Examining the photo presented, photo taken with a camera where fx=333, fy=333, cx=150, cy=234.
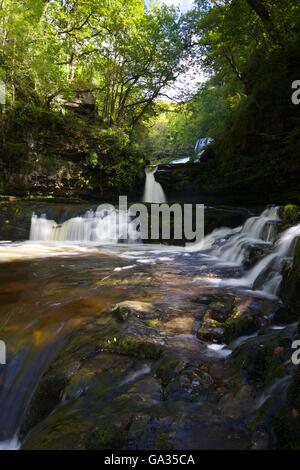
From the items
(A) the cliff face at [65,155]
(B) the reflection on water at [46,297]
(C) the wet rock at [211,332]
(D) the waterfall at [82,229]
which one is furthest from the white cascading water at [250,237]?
(A) the cliff face at [65,155]

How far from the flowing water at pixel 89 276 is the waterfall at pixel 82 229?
0.03m

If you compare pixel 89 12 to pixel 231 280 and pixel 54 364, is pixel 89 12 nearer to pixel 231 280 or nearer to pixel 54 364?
pixel 231 280

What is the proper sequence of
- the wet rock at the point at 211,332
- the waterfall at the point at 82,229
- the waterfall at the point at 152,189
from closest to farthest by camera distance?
the wet rock at the point at 211,332 → the waterfall at the point at 82,229 → the waterfall at the point at 152,189

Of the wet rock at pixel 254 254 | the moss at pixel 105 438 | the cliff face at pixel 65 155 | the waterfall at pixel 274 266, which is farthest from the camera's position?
the cliff face at pixel 65 155

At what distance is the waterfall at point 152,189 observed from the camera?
17.1 metres

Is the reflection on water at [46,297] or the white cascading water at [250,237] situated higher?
the white cascading water at [250,237]

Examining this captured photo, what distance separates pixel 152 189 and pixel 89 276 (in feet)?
39.5

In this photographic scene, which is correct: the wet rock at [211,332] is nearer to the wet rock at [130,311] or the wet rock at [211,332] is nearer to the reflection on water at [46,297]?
the wet rock at [130,311]

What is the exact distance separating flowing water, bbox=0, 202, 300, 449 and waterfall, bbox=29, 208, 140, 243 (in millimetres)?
32

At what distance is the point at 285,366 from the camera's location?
2.43 meters

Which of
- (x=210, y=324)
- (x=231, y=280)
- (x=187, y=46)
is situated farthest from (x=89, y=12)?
(x=210, y=324)

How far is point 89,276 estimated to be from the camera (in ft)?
19.4

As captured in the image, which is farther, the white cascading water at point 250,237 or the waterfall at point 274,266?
the white cascading water at point 250,237
